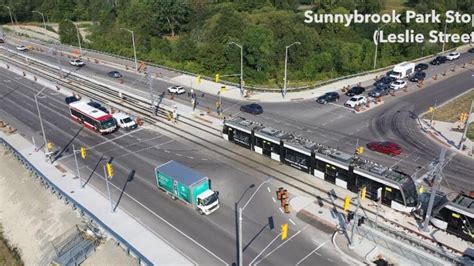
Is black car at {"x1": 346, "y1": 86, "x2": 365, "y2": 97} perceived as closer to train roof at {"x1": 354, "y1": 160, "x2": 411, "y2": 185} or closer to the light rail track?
the light rail track

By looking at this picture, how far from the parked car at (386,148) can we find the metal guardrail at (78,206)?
29975mm

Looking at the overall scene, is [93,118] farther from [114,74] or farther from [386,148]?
[386,148]

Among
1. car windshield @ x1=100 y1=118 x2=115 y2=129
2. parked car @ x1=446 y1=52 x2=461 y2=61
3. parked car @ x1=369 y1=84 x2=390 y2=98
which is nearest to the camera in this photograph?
car windshield @ x1=100 y1=118 x2=115 y2=129

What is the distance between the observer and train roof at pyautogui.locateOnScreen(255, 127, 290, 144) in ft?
145

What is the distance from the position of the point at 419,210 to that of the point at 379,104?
3038cm

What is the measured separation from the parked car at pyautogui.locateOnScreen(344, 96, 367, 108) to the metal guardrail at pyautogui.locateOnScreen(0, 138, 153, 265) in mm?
41279

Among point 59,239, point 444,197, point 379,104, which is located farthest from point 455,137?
point 59,239

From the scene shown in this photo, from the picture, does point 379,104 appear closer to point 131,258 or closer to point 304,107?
point 304,107

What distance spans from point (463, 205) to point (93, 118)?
44093 mm

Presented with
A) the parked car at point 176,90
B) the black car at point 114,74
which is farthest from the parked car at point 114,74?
the parked car at point 176,90

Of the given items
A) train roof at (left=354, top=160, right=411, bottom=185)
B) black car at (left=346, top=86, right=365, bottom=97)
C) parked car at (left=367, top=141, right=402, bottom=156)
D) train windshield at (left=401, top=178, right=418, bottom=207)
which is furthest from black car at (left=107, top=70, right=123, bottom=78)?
train windshield at (left=401, top=178, right=418, bottom=207)

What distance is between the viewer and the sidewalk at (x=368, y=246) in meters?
29.9

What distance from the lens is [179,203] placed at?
123 feet

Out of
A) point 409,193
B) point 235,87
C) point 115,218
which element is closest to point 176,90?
point 235,87
